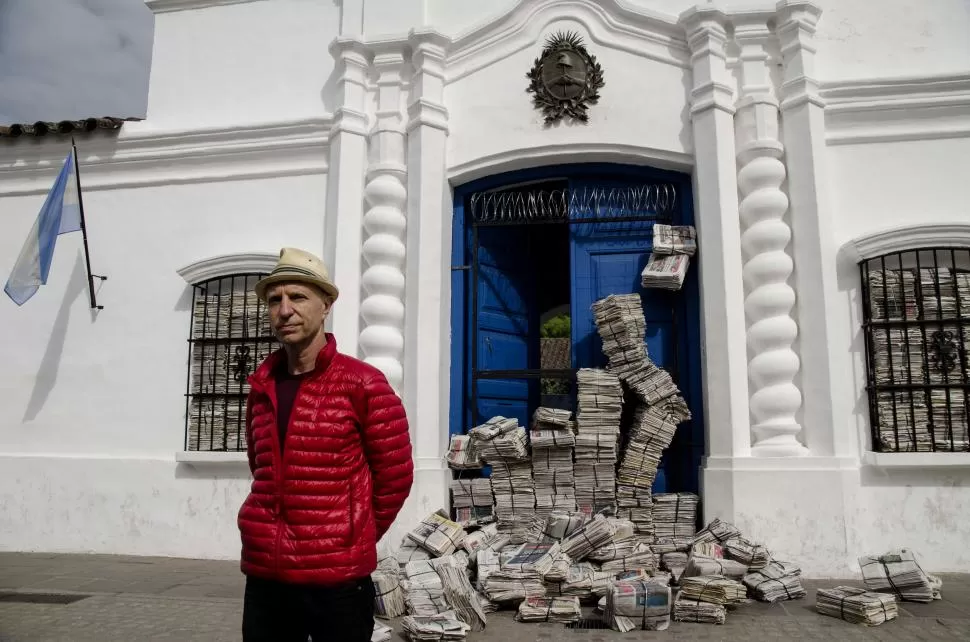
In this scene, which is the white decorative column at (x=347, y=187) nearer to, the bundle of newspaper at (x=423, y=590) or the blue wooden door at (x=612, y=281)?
the blue wooden door at (x=612, y=281)

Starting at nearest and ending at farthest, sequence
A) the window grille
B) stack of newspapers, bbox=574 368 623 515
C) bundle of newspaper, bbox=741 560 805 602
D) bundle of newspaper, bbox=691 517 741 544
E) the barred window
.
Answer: bundle of newspaper, bbox=741 560 805 602 → bundle of newspaper, bbox=691 517 741 544 → the barred window → stack of newspapers, bbox=574 368 623 515 → the window grille

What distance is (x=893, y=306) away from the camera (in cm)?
583

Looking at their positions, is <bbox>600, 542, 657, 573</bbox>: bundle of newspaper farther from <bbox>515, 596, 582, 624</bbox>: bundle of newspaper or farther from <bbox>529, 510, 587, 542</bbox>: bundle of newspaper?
<bbox>515, 596, 582, 624</bbox>: bundle of newspaper

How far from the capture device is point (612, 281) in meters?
6.57

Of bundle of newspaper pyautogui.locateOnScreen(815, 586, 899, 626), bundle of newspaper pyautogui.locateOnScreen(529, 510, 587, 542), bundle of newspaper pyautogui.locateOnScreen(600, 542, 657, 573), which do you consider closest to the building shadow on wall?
bundle of newspaper pyautogui.locateOnScreen(529, 510, 587, 542)

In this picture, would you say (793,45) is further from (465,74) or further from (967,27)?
(465,74)

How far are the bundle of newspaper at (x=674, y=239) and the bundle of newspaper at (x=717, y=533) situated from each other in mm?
2281

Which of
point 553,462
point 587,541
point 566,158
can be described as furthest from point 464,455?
point 566,158

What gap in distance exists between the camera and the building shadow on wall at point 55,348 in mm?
7316

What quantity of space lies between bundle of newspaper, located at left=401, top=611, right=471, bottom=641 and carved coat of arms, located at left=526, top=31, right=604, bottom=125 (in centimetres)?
445

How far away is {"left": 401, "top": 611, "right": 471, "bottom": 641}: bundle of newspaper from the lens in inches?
159

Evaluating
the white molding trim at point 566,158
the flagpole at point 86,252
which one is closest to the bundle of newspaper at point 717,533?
the white molding trim at point 566,158

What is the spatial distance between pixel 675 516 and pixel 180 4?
24.1 ft

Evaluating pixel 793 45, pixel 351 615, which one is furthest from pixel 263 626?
pixel 793 45
